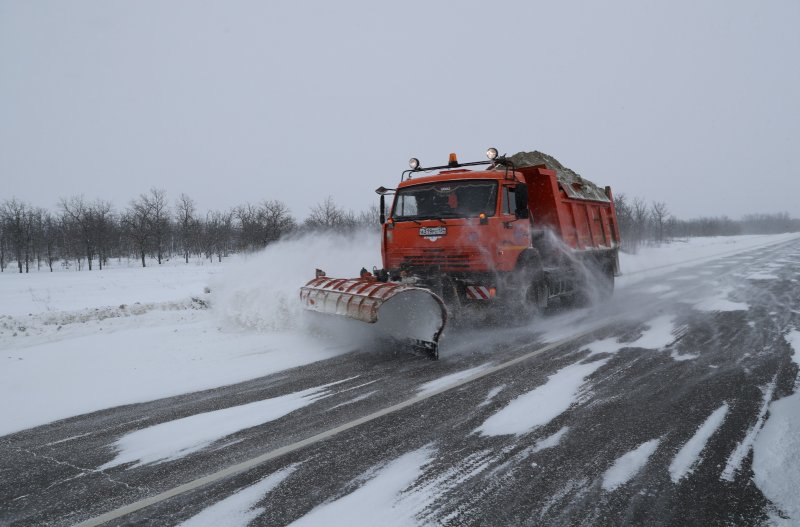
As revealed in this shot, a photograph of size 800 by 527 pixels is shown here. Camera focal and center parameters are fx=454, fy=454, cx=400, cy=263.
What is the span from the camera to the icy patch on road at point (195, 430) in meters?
3.78

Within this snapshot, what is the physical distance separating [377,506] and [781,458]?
289 centimetres

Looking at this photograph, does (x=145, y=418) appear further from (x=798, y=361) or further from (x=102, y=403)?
(x=798, y=361)

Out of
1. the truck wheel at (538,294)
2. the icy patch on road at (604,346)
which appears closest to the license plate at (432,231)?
the truck wheel at (538,294)

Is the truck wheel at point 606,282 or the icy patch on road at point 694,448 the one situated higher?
the truck wheel at point 606,282

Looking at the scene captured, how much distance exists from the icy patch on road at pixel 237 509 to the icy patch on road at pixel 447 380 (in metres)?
2.15

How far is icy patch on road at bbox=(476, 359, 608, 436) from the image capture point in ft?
13.0

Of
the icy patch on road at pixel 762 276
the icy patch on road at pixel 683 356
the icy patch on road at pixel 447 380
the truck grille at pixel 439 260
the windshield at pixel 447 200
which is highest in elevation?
the windshield at pixel 447 200

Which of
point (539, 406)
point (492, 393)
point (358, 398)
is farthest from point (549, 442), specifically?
point (358, 398)

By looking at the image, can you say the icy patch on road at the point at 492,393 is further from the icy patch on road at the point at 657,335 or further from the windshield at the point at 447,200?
the windshield at the point at 447,200

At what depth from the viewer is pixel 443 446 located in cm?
363

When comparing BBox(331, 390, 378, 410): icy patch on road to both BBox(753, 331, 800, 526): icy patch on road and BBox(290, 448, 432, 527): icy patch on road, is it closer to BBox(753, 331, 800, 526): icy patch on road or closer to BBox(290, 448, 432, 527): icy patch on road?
BBox(290, 448, 432, 527): icy patch on road

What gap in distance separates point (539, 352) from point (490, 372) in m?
1.28

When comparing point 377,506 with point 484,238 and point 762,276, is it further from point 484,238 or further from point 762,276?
point 762,276

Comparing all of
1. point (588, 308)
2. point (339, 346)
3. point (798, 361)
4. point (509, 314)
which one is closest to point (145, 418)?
point (339, 346)
